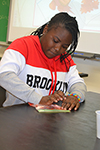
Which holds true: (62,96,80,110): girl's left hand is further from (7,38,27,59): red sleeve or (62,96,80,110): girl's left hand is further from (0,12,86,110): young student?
(7,38,27,59): red sleeve

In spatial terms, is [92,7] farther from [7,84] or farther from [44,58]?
[7,84]

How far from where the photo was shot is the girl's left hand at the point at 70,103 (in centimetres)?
93

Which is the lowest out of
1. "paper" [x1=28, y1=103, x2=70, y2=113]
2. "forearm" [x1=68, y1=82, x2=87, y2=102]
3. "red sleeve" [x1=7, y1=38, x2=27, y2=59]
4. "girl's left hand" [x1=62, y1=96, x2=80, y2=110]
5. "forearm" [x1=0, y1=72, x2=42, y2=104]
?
"forearm" [x1=68, y1=82, x2=87, y2=102]

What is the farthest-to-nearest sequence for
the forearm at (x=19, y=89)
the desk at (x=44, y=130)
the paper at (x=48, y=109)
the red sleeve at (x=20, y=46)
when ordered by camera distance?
the red sleeve at (x=20, y=46)
the forearm at (x=19, y=89)
the paper at (x=48, y=109)
the desk at (x=44, y=130)

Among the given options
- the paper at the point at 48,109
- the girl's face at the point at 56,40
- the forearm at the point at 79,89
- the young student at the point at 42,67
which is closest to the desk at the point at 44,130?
the paper at the point at 48,109

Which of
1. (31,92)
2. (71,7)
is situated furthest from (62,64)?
(71,7)

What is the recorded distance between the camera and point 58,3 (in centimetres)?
290

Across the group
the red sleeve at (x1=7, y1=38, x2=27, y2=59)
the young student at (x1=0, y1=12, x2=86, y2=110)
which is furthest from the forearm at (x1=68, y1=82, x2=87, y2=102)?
the red sleeve at (x1=7, y1=38, x2=27, y2=59)

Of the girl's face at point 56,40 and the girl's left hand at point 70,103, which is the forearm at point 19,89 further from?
the girl's face at point 56,40

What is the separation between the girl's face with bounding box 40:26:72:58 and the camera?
1.11m

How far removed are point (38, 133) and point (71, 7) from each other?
2582mm

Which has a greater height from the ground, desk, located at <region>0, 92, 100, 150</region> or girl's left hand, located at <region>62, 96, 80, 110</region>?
desk, located at <region>0, 92, 100, 150</region>

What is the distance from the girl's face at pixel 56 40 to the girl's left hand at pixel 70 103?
30 centimetres

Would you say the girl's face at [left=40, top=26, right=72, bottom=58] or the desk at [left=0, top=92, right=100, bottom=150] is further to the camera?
the girl's face at [left=40, top=26, right=72, bottom=58]
